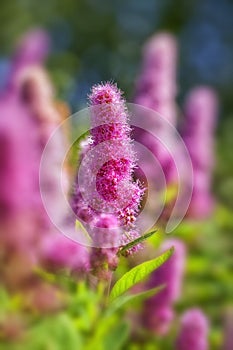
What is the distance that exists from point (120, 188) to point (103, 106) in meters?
0.06

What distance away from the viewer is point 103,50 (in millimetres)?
4535

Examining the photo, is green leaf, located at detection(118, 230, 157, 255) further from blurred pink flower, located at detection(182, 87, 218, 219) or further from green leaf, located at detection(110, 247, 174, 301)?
blurred pink flower, located at detection(182, 87, 218, 219)

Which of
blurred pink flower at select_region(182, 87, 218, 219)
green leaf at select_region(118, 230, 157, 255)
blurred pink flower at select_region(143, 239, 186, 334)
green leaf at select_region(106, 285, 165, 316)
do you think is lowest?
green leaf at select_region(118, 230, 157, 255)

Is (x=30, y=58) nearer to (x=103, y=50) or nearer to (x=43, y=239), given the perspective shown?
(x=43, y=239)

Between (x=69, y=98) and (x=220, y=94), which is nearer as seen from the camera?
(x=69, y=98)

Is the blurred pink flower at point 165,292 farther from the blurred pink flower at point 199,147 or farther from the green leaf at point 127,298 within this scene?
the blurred pink flower at point 199,147

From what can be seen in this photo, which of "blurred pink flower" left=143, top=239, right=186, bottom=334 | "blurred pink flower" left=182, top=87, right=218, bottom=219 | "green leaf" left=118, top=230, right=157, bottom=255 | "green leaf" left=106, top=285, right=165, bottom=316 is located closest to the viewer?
"green leaf" left=118, top=230, right=157, bottom=255

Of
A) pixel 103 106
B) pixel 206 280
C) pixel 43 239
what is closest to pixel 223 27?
pixel 206 280

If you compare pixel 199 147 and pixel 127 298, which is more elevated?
pixel 199 147

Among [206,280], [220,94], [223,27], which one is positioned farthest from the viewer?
[223,27]

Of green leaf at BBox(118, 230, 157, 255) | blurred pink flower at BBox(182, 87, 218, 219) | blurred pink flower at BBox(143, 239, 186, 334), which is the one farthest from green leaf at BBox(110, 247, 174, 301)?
blurred pink flower at BBox(182, 87, 218, 219)

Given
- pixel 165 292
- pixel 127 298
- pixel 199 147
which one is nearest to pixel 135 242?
pixel 127 298

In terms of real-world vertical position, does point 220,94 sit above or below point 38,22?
below

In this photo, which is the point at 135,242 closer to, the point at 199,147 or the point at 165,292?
the point at 165,292
